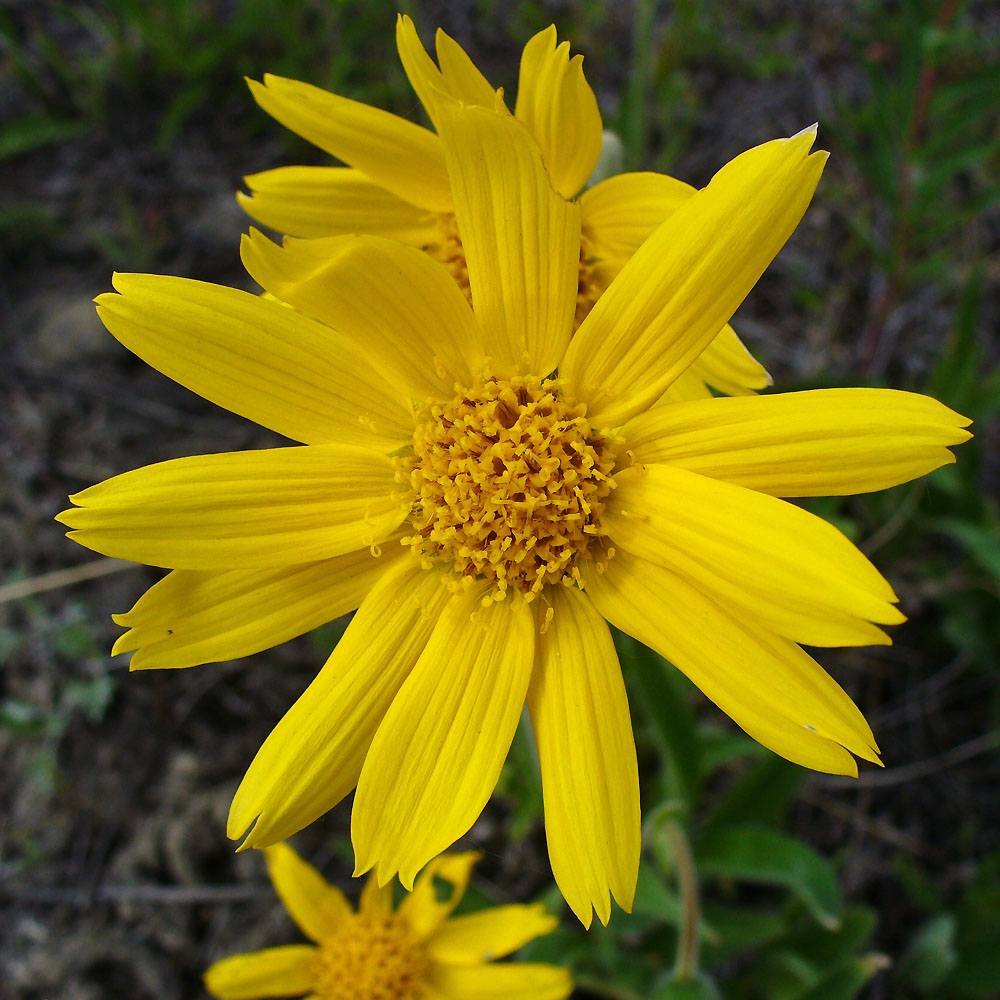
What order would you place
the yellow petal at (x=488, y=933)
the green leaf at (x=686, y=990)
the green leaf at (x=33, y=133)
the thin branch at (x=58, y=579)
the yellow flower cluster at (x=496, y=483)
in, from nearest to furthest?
the yellow flower cluster at (x=496, y=483)
the green leaf at (x=686, y=990)
the yellow petal at (x=488, y=933)
the thin branch at (x=58, y=579)
the green leaf at (x=33, y=133)

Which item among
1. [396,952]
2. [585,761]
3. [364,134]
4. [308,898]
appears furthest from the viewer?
[308,898]

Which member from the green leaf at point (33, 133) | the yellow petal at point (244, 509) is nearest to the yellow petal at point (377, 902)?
the yellow petal at point (244, 509)

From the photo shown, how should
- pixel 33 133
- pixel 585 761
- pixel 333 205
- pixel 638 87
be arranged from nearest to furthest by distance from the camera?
pixel 585 761 → pixel 333 205 → pixel 638 87 → pixel 33 133

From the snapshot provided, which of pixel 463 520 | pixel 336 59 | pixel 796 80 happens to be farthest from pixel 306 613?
pixel 796 80

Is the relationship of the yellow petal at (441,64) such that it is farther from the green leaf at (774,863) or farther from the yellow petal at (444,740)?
the green leaf at (774,863)

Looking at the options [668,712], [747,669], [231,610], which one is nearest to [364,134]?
[231,610]

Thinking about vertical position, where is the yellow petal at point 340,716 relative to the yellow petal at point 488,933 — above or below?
A: above

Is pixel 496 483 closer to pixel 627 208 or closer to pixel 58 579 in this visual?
pixel 627 208
